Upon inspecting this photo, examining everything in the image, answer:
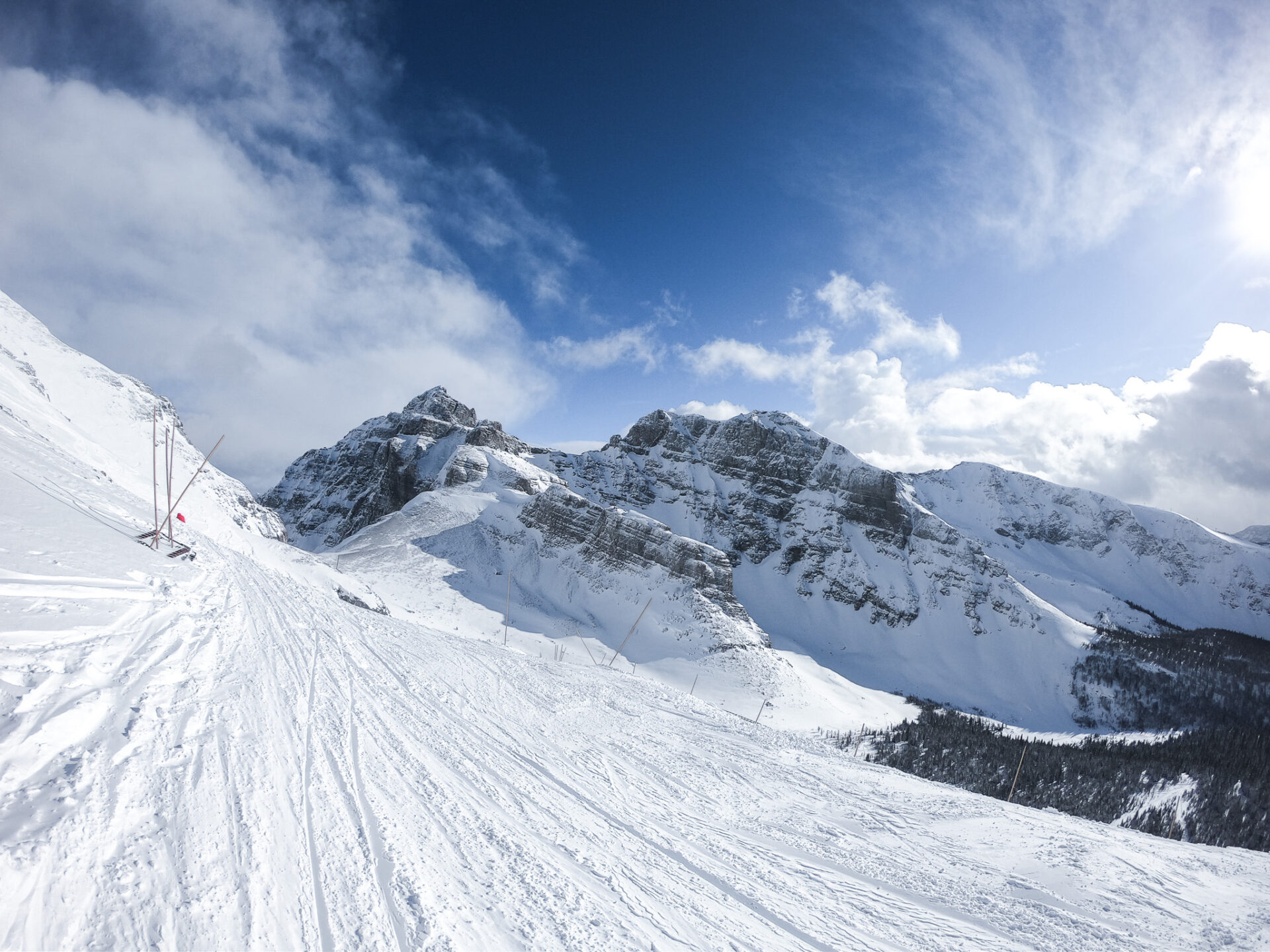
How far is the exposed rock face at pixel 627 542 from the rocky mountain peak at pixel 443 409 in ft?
241

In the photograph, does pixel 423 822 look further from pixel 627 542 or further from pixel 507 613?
pixel 627 542

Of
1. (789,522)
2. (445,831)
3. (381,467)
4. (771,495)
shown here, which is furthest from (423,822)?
(771,495)

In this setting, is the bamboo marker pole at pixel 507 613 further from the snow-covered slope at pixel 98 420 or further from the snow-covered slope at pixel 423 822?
the snow-covered slope at pixel 423 822

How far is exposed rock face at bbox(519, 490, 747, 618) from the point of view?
6631cm

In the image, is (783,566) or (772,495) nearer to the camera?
(783,566)

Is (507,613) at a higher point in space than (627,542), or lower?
lower

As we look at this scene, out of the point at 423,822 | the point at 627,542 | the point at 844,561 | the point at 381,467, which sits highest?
the point at 844,561

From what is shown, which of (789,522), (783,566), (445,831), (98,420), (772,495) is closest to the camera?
(445,831)

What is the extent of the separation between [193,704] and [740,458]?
133972 millimetres

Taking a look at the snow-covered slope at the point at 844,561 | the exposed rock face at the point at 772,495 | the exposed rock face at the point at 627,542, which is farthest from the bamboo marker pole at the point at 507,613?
the snow-covered slope at the point at 844,561

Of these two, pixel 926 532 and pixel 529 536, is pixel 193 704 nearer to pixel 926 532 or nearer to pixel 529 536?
pixel 529 536

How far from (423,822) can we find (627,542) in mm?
61825

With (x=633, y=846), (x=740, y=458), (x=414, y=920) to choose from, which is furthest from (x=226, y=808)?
(x=740, y=458)

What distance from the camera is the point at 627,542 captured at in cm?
6894
